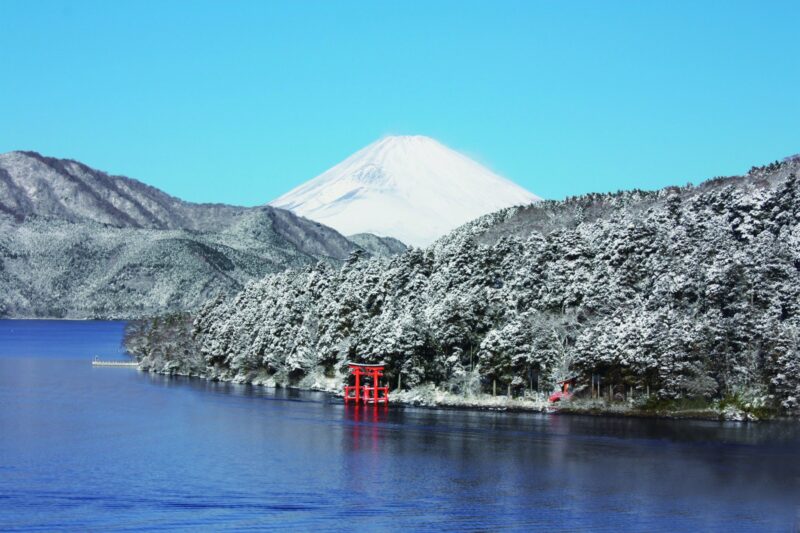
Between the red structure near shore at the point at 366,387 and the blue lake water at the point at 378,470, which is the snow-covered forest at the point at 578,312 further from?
the blue lake water at the point at 378,470

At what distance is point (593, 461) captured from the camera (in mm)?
59500

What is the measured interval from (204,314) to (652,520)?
88.3m

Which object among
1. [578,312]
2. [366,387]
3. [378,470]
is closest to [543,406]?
[578,312]

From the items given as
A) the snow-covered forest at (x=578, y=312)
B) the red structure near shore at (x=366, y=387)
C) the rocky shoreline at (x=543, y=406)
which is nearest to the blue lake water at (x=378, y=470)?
the rocky shoreline at (x=543, y=406)

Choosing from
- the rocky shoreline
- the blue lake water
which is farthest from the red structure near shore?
the blue lake water

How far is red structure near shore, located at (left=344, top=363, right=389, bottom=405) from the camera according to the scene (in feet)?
292

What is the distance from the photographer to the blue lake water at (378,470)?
44.6 m

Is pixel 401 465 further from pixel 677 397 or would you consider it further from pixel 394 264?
pixel 394 264

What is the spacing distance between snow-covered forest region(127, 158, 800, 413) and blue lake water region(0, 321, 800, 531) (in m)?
5.02

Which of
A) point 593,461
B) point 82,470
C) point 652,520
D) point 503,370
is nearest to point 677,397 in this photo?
point 503,370

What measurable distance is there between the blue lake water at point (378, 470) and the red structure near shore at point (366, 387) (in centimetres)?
349

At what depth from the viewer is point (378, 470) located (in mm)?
56188

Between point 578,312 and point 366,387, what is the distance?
61.3 ft

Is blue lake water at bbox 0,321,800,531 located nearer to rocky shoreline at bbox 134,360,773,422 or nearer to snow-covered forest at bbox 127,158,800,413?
rocky shoreline at bbox 134,360,773,422
